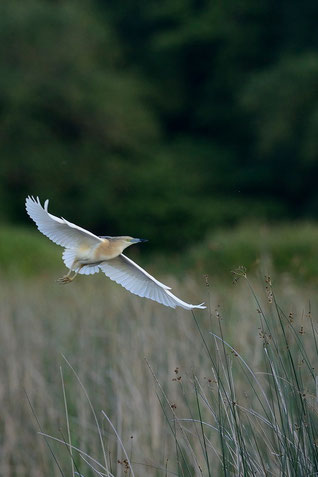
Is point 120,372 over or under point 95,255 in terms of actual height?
over

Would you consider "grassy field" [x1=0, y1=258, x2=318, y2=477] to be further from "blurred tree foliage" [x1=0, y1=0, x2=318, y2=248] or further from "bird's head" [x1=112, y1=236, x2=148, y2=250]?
"blurred tree foliage" [x1=0, y1=0, x2=318, y2=248]

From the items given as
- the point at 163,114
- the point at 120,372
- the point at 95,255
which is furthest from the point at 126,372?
the point at 163,114

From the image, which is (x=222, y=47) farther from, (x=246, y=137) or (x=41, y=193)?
(x=41, y=193)

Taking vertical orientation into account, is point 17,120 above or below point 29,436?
above

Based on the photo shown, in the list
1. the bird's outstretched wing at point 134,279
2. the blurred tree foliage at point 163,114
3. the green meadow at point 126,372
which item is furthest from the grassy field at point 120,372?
the blurred tree foliage at point 163,114

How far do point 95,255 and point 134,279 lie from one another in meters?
0.13

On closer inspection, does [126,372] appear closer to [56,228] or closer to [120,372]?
[120,372]

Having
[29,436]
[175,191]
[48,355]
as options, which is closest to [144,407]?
[29,436]

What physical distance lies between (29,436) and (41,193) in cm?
1558

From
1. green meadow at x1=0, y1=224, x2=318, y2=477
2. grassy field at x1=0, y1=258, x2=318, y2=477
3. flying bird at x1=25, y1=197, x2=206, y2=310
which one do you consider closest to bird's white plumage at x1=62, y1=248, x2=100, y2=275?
flying bird at x1=25, y1=197, x2=206, y2=310

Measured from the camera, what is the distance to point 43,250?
15.0m

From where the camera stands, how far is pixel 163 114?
24000 millimetres

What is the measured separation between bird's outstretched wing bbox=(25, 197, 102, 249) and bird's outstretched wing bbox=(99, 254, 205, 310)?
0.05m

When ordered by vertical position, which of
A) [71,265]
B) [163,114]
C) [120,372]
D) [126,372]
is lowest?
[71,265]
